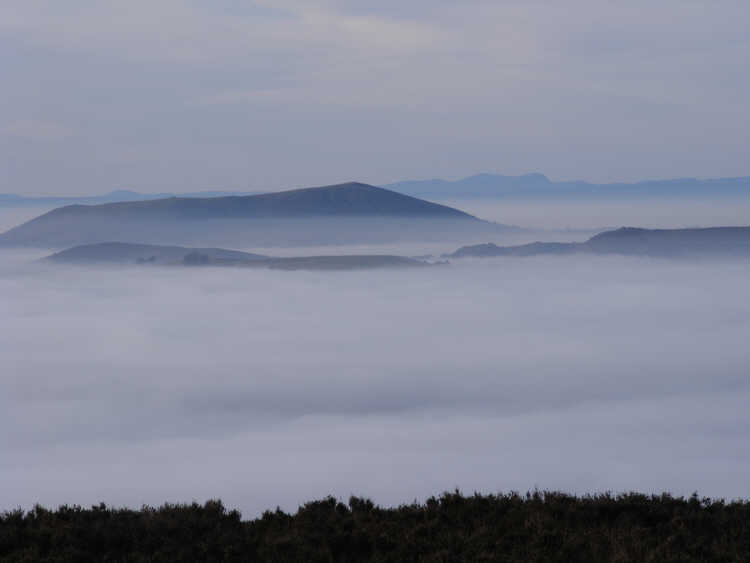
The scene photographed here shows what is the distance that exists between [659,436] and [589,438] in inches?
255

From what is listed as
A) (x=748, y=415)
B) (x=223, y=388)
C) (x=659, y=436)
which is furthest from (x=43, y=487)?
(x=223, y=388)

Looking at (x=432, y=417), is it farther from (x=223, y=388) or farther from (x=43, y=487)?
(x=43, y=487)

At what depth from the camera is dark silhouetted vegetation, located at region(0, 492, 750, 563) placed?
929cm

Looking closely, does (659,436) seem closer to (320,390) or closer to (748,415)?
(748,415)

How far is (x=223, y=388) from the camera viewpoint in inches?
6324

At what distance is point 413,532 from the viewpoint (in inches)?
386

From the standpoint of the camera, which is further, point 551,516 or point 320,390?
point 320,390

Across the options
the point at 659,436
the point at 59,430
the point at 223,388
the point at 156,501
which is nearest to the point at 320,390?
the point at 223,388

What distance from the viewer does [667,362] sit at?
185125 mm

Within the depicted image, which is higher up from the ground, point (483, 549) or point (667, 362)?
point (483, 549)

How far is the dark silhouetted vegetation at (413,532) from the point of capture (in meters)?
9.29

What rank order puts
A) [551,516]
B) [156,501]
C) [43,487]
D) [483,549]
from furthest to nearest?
[43,487] → [156,501] → [551,516] → [483,549]

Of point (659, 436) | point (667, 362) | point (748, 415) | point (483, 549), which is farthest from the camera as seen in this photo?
point (667, 362)

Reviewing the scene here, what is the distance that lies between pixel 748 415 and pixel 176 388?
99.0m
